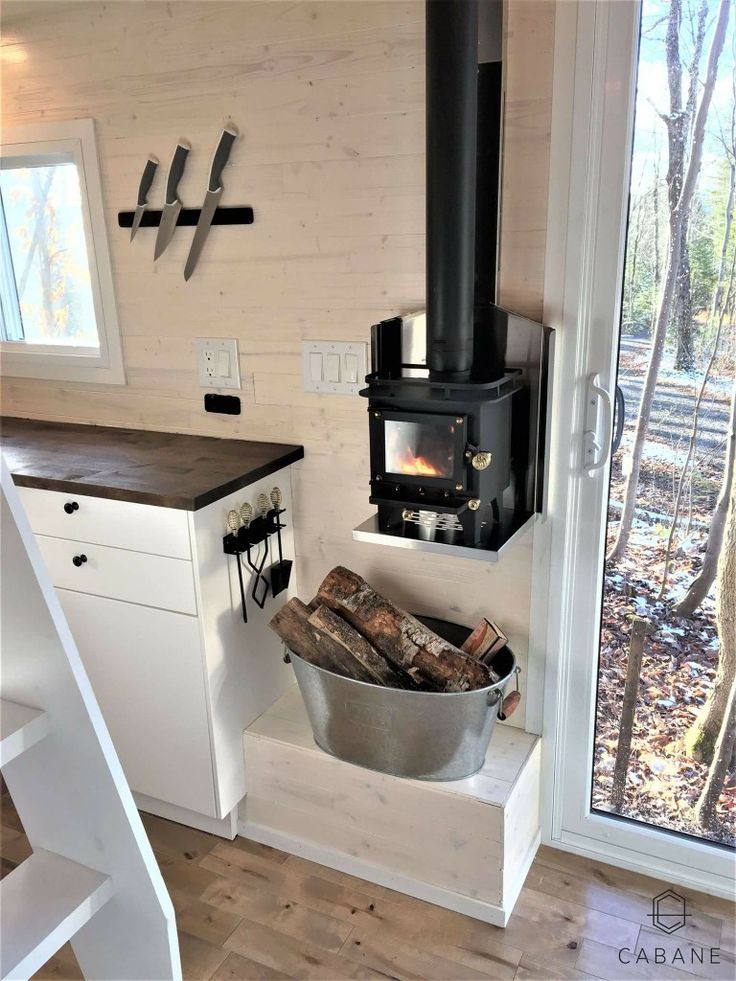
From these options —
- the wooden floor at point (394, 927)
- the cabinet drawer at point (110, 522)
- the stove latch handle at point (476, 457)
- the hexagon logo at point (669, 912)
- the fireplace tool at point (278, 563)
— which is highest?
the stove latch handle at point (476, 457)

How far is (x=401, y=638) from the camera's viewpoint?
179cm

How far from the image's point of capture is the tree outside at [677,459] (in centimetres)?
152

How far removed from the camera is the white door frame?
156 centimetres

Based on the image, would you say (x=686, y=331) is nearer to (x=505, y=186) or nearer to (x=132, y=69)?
(x=505, y=186)

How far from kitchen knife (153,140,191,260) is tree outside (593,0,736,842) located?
1.13 meters

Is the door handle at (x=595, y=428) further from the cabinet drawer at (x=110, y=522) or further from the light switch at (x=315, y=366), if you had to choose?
the cabinet drawer at (x=110, y=522)

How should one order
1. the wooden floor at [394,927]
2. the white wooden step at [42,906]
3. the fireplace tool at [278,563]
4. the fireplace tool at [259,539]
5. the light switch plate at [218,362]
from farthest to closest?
1. the light switch plate at [218,362]
2. the fireplace tool at [278,563]
3. the fireplace tool at [259,539]
4. the wooden floor at [394,927]
5. the white wooden step at [42,906]

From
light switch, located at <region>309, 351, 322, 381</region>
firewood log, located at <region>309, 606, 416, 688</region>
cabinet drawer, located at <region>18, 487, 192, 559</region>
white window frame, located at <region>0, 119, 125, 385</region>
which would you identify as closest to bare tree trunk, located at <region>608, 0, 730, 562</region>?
firewood log, located at <region>309, 606, 416, 688</region>

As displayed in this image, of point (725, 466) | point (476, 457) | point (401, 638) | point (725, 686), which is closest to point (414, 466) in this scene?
point (476, 457)

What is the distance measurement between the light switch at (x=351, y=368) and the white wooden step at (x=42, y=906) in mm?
1291

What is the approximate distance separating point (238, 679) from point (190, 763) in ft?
0.79

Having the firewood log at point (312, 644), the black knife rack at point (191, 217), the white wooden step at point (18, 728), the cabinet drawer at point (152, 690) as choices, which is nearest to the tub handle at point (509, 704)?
the firewood log at point (312, 644)

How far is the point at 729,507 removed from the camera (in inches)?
65.8

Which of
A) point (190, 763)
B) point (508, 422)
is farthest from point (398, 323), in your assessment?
point (190, 763)
